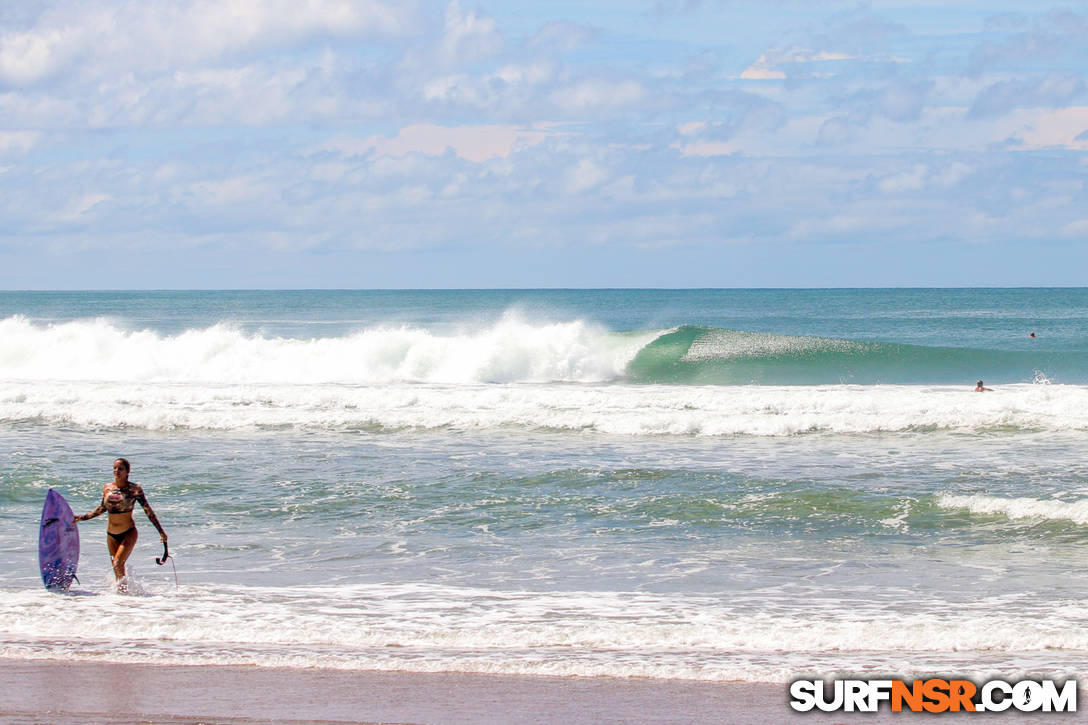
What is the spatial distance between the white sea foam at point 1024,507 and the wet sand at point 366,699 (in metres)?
6.66

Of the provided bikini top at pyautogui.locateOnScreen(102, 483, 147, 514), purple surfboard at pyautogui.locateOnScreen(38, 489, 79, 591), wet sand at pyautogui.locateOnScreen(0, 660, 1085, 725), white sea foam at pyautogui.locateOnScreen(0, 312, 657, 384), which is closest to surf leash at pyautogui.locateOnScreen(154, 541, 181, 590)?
bikini top at pyautogui.locateOnScreen(102, 483, 147, 514)

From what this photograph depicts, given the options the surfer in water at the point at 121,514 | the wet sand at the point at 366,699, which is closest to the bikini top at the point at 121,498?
the surfer in water at the point at 121,514

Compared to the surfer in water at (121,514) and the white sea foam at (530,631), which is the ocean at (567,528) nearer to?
the white sea foam at (530,631)

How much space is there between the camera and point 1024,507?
1220cm

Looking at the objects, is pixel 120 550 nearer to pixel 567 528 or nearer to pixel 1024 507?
pixel 567 528

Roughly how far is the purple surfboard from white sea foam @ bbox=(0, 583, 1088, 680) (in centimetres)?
19

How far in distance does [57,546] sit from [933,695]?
7328 millimetres

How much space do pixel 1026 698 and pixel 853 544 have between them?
4.91 meters

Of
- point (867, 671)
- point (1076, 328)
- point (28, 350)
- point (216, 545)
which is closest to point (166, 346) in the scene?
point (28, 350)

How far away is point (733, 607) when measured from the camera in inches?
335

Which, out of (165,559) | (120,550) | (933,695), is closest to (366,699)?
(933,695)

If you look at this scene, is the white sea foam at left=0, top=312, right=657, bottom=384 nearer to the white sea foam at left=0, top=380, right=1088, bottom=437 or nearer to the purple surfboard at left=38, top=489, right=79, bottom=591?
the white sea foam at left=0, top=380, right=1088, bottom=437

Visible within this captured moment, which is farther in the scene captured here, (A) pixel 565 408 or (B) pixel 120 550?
(A) pixel 565 408

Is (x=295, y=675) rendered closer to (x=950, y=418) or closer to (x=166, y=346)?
(x=950, y=418)
